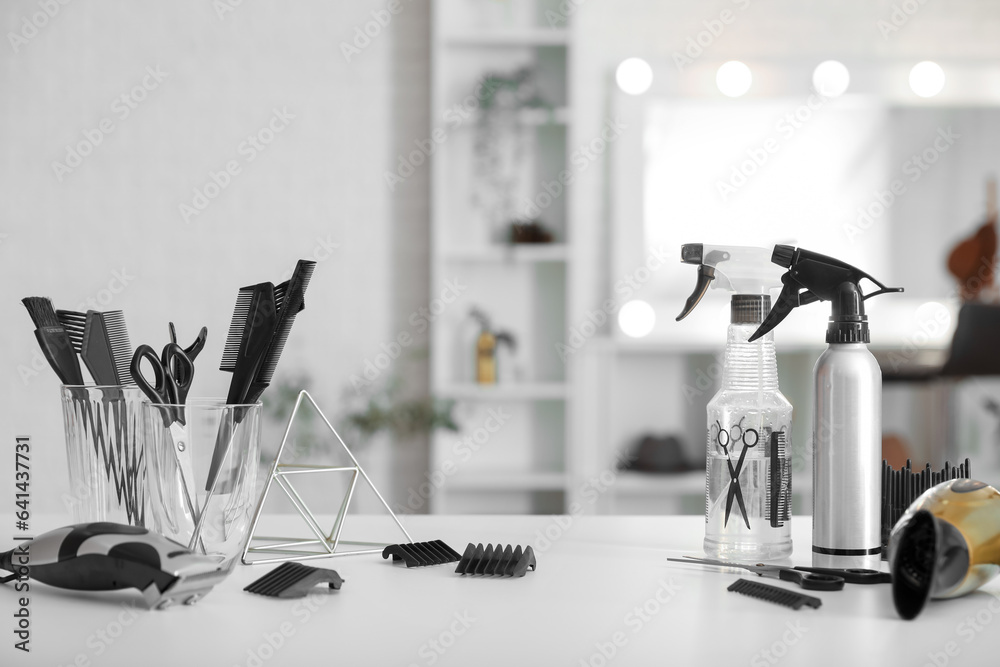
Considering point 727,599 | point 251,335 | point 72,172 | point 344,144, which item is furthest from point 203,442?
point 72,172

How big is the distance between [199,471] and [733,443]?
1.59 feet

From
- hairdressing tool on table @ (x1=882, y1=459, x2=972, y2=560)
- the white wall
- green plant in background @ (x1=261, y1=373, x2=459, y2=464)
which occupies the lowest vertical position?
green plant in background @ (x1=261, y1=373, x2=459, y2=464)

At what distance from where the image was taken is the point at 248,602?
0.68m

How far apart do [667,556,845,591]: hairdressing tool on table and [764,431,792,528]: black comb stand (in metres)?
0.05

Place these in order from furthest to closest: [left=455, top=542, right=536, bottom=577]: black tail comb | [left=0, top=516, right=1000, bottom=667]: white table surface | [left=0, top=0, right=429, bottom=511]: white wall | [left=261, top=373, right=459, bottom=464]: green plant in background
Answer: [left=0, top=0, right=429, bottom=511]: white wall < [left=261, top=373, right=459, bottom=464]: green plant in background < [left=455, top=542, right=536, bottom=577]: black tail comb < [left=0, top=516, right=1000, bottom=667]: white table surface

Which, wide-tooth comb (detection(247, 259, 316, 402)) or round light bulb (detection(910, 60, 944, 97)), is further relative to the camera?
round light bulb (detection(910, 60, 944, 97))

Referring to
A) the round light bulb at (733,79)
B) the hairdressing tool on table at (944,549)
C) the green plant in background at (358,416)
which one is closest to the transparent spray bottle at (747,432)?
the hairdressing tool on table at (944,549)

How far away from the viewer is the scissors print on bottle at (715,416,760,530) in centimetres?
82

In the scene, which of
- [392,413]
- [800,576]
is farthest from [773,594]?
[392,413]

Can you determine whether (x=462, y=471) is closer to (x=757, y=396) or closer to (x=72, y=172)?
(x=72, y=172)

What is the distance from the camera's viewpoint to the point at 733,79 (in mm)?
2910

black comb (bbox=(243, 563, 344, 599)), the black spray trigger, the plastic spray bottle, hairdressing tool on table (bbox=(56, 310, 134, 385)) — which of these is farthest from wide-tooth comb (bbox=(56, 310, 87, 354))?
the plastic spray bottle

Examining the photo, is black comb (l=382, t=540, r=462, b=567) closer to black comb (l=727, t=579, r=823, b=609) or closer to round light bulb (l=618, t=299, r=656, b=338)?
black comb (l=727, t=579, r=823, b=609)

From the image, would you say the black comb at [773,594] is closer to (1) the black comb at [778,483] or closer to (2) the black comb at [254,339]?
(1) the black comb at [778,483]
